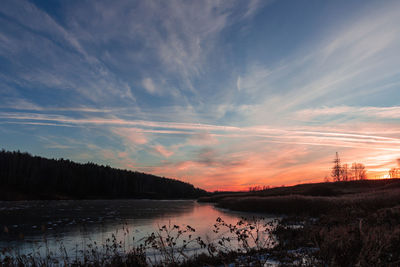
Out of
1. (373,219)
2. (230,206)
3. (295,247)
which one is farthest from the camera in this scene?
(230,206)

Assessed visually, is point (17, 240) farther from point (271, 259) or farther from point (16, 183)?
point (16, 183)

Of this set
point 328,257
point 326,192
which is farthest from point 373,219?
point 326,192

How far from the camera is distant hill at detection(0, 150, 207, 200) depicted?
10168cm

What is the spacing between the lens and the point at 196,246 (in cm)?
1277

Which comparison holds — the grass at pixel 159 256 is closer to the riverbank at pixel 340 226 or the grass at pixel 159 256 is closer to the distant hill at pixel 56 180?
the riverbank at pixel 340 226

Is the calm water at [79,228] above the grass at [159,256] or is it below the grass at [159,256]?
below

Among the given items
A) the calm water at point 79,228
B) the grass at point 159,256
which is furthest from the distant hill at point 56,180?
the grass at point 159,256

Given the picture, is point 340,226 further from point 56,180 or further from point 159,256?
point 56,180

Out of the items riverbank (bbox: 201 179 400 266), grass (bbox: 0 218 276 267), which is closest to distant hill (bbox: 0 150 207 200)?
riverbank (bbox: 201 179 400 266)

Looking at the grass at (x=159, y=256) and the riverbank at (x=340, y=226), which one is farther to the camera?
the grass at (x=159, y=256)

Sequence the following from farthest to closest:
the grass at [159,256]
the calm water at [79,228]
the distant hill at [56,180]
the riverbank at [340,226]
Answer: the distant hill at [56,180] < the calm water at [79,228] < the grass at [159,256] < the riverbank at [340,226]

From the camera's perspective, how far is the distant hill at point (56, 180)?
102 meters

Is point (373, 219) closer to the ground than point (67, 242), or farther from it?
farther from it

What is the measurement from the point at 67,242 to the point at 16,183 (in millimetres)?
115493
